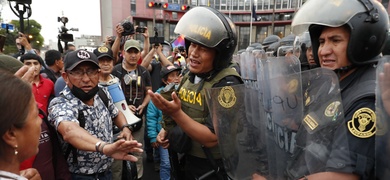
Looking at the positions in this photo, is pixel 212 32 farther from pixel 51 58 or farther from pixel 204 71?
pixel 51 58

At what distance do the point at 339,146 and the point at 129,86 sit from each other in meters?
3.18

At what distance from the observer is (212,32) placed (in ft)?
6.05

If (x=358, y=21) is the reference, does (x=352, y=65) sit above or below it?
below

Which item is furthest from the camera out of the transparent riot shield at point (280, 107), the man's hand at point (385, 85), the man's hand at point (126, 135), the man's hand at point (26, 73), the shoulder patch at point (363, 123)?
the man's hand at point (126, 135)

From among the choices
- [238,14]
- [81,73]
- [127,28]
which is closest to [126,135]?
[81,73]

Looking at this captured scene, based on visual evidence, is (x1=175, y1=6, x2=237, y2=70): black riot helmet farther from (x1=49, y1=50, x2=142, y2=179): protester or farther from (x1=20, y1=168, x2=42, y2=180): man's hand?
(x1=20, y1=168, x2=42, y2=180): man's hand

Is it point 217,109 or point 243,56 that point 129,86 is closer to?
point 243,56

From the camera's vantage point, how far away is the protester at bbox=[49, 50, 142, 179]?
5.64 feet

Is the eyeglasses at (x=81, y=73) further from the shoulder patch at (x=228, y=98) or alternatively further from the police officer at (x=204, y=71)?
the shoulder patch at (x=228, y=98)

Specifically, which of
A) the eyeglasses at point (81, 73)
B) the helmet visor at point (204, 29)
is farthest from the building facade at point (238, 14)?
the helmet visor at point (204, 29)

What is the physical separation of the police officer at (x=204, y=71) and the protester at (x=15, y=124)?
928mm

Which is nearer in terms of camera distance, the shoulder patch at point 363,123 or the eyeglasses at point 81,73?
the shoulder patch at point 363,123

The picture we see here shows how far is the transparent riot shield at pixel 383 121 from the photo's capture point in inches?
35.2

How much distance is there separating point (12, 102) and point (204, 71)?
1.29 meters
